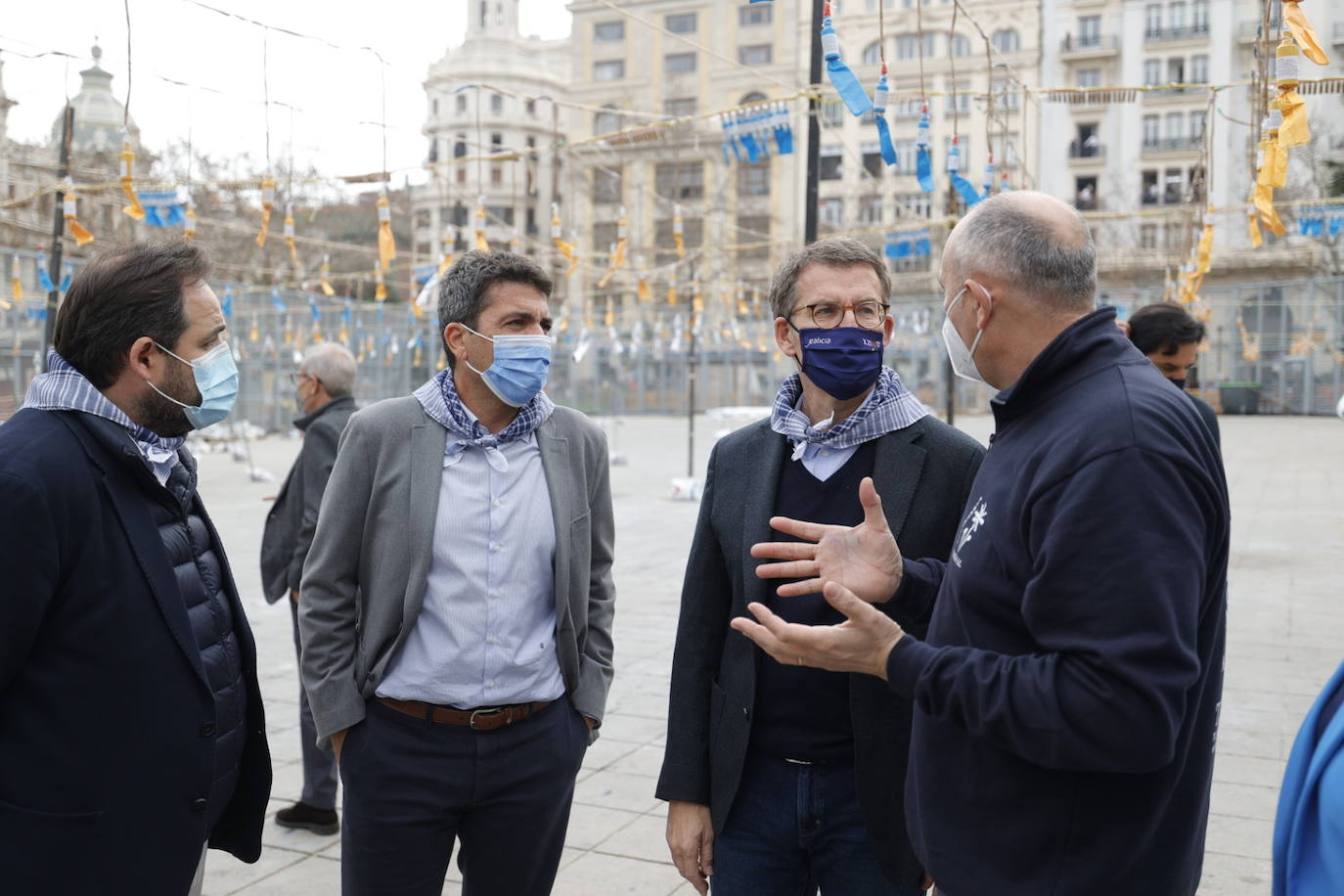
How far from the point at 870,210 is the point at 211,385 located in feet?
191

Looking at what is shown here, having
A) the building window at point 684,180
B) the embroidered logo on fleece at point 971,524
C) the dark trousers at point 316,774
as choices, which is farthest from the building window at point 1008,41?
the embroidered logo on fleece at point 971,524

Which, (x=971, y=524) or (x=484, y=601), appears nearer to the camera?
(x=971, y=524)

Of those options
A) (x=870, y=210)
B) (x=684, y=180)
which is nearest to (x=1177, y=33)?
(x=870, y=210)

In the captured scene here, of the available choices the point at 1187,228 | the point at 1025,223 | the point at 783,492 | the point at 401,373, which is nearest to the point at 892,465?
the point at 783,492

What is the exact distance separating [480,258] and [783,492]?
1.10 metres

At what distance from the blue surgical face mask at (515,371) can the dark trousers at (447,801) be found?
2.69ft

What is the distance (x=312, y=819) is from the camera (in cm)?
504

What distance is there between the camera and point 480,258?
335 centimetres

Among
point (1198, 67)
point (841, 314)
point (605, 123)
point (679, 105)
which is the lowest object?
point (841, 314)

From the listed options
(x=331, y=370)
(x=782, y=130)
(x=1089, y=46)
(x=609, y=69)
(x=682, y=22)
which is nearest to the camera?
(x=331, y=370)

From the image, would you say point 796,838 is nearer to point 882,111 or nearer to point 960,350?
point 960,350

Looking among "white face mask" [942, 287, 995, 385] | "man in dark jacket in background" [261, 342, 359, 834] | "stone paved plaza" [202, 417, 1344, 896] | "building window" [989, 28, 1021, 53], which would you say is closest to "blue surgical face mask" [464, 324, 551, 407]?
"white face mask" [942, 287, 995, 385]

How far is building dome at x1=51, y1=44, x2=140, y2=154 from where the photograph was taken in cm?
2761

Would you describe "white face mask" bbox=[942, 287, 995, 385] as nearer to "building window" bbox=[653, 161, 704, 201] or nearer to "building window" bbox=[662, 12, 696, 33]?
"building window" bbox=[653, 161, 704, 201]
